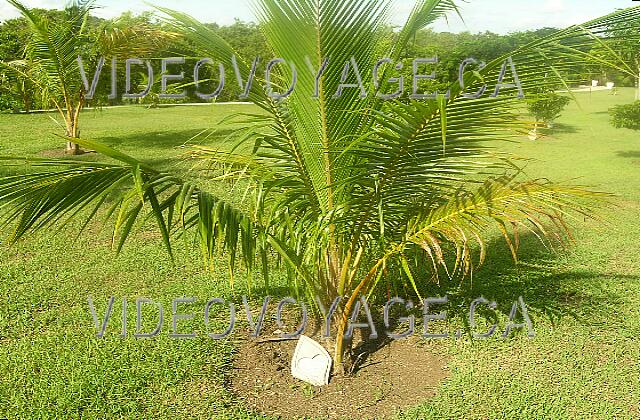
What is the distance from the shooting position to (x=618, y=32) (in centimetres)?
189

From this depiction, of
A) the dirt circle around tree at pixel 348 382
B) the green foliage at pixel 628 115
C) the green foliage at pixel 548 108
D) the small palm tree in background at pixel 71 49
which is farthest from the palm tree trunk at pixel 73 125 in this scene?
the green foliage at pixel 628 115

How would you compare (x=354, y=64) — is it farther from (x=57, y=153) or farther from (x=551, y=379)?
(x=57, y=153)

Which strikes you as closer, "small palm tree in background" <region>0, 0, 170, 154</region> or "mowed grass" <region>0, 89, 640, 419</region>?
"mowed grass" <region>0, 89, 640, 419</region>

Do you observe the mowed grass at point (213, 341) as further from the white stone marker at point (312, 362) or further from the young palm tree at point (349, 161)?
the young palm tree at point (349, 161)

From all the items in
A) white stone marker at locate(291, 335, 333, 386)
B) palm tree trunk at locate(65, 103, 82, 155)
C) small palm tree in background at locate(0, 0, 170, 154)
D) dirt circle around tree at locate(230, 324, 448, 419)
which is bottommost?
dirt circle around tree at locate(230, 324, 448, 419)

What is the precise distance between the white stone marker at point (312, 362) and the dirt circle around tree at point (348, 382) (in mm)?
50

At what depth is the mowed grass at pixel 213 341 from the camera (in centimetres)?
269

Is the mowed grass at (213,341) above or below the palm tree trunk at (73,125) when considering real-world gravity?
below

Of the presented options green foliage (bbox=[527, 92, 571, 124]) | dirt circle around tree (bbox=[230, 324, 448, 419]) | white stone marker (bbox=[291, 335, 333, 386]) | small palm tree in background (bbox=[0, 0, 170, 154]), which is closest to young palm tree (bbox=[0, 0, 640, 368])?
white stone marker (bbox=[291, 335, 333, 386])

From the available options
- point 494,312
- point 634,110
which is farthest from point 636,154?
point 494,312

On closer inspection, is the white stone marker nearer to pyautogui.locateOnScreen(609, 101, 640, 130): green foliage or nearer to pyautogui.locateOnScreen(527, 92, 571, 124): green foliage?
pyautogui.locateOnScreen(609, 101, 640, 130): green foliage

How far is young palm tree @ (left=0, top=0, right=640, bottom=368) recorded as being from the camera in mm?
1866

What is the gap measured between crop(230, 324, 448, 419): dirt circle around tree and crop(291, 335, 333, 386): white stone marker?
5cm

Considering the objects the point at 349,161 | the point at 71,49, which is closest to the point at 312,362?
the point at 349,161
